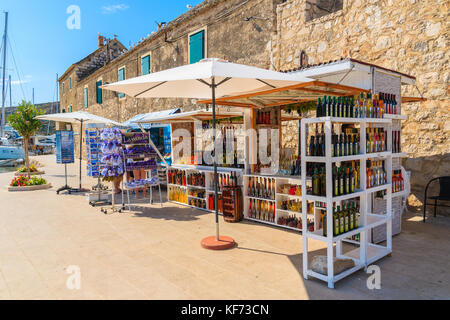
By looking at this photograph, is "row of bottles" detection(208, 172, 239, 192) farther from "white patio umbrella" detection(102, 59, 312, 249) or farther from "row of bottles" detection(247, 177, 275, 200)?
"white patio umbrella" detection(102, 59, 312, 249)

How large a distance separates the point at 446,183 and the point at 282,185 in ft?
10.5

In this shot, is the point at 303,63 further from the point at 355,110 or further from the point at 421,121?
the point at 355,110

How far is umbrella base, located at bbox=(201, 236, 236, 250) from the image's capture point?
15.3 feet

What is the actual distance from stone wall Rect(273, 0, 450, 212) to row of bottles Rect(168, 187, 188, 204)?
519cm

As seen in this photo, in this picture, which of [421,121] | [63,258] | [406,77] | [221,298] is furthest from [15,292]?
[421,121]

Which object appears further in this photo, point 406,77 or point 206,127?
point 206,127

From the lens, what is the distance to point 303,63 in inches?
351

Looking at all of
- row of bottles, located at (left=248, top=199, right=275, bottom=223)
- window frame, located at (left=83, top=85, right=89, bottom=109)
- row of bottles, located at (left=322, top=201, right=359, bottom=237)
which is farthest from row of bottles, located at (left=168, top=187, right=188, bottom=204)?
window frame, located at (left=83, top=85, right=89, bottom=109)

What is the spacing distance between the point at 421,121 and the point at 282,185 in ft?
11.3
